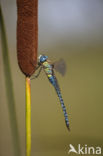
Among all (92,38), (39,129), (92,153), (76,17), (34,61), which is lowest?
(92,153)

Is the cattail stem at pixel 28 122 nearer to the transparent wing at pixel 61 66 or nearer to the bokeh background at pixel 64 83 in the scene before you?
the bokeh background at pixel 64 83

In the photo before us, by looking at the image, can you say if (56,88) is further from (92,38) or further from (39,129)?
(92,38)

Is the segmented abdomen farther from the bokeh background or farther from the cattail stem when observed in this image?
the cattail stem

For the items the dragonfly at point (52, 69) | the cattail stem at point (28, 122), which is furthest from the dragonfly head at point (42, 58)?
the cattail stem at point (28, 122)

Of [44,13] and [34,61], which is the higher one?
[44,13]

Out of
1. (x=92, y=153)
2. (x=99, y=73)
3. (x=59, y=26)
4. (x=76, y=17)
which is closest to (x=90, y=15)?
Answer: (x=76, y=17)

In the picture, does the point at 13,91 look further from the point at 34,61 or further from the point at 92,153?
the point at 92,153
